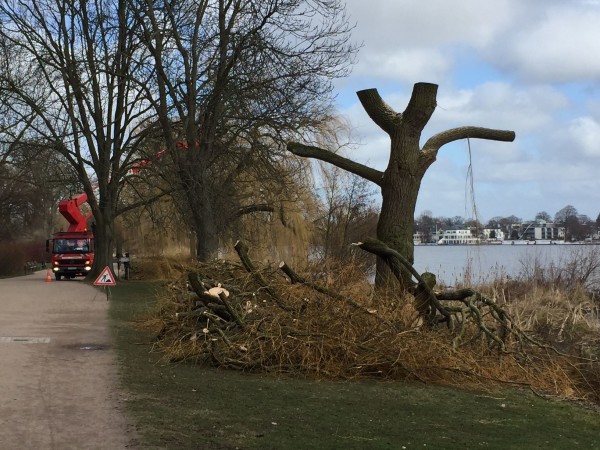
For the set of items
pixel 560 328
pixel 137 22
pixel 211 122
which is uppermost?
pixel 137 22

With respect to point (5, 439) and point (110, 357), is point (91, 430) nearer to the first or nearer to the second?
point (5, 439)

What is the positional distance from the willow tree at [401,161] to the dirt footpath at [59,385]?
4.93 metres

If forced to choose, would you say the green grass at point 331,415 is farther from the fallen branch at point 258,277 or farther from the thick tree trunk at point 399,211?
the thick tree trunk at point 399,211

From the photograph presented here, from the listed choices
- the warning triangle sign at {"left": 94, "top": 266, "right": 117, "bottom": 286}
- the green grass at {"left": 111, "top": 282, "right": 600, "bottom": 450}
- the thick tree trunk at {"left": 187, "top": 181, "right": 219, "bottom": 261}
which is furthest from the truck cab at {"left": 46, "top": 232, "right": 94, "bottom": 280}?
the green grass at {"left": 111, "top": 282, "right": 600, "bottom": 450}

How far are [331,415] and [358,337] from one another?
2.68 m

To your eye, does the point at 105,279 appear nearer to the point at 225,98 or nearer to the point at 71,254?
the point at 225,98

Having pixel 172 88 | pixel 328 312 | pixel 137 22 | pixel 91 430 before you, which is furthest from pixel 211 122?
pixel 91 430

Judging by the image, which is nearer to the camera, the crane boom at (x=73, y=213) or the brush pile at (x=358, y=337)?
the brush pile at (x=358, y=337)

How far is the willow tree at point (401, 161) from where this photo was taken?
1203 centimetres

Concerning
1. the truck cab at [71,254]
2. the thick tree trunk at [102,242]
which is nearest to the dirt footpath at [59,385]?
the thick tree trunk at [102,242]

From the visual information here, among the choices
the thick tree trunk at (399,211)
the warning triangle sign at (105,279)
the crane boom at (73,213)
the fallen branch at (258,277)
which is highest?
the crane boom at (73,213)

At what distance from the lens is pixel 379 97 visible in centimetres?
1230

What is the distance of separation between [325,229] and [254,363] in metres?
25.4

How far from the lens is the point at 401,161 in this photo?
12.1 meters
